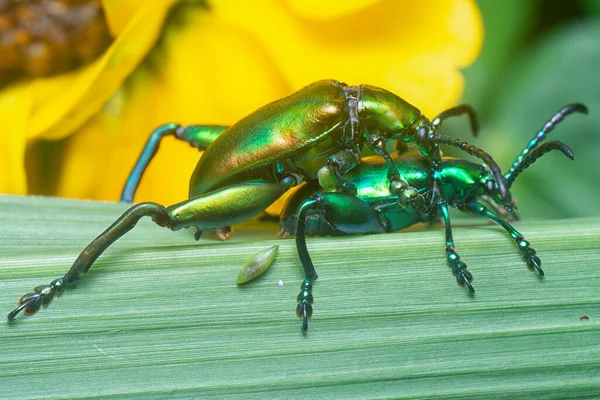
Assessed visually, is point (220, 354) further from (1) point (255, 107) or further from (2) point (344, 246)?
(1) point (255, 107)

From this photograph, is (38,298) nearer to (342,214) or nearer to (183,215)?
(183,215)

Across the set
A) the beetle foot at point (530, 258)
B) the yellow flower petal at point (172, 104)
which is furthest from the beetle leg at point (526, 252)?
the yellow flower petal at point (172, 104)

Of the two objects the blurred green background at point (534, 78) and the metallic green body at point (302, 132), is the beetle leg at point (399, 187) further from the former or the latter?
the blurred green background at point (534, 78)

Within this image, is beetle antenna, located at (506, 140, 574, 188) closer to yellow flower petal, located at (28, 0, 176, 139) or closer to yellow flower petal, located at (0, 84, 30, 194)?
yellow flower petal, located at (28, 0, 176, 139)

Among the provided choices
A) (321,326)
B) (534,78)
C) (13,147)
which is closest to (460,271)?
(321,326)

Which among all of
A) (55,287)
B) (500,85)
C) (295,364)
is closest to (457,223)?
(500,85)

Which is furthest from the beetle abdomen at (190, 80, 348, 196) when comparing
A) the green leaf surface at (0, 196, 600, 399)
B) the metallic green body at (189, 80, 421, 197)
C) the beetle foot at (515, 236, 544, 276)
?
the beetle foot at (515, 236, 544, 276)
